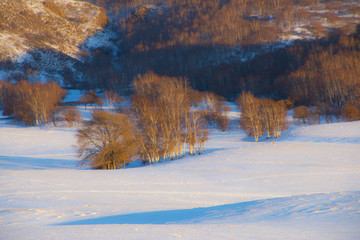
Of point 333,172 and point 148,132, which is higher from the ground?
point 148,132

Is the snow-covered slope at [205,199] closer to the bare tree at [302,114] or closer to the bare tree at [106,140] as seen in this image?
the bare tree at [106,140]

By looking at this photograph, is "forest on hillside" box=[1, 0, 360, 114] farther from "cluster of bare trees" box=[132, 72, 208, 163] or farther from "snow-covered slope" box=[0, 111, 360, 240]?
"snow-covered slope" box=[0, 111, 360, 240]

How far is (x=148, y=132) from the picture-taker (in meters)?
38.6

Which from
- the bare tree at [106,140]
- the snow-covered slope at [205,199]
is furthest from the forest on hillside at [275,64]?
the bare tree at [106,140]

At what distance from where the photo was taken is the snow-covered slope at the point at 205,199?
855 centimetres

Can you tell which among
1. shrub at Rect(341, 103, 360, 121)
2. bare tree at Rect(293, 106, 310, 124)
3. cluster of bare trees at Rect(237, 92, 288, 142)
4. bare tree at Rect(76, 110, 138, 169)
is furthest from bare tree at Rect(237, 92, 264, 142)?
bare tree at Rect(76, 110, 138, 169)

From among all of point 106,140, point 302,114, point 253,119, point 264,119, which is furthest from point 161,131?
point 302,114

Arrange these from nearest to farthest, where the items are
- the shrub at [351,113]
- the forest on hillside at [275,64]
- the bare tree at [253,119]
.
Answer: the bare tree at [253,119]
the shrub at [351,113]
the forest on hillside at [275,64]

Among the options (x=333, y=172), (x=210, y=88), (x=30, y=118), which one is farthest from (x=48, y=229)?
(x=210, y=88)

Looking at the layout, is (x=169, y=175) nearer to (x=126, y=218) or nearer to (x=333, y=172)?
(x=126, y=218)

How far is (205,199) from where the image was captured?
16.2 meters

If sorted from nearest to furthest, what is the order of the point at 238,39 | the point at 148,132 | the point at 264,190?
the point at 264,190, the point at 148,132, the point at 238,39

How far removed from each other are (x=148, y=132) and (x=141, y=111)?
360cm

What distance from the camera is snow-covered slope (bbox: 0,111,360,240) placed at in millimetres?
8555
